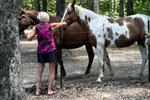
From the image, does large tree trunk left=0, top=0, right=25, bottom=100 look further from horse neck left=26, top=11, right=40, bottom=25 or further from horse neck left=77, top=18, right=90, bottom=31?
horse neck left=26, top=11, right=40, bottom=25

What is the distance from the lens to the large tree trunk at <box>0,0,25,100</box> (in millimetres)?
4664

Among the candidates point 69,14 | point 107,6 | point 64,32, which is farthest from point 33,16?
point 107,6

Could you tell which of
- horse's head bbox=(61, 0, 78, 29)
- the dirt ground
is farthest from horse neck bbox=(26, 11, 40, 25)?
the dirt ground

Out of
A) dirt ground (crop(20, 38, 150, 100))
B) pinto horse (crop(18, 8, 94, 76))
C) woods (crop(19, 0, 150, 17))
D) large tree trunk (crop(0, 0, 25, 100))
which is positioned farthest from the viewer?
woods (crop(19, 0, 150, 17))

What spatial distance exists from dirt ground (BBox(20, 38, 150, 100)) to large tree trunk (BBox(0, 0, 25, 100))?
188 centimetres

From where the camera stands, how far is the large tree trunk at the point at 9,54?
4.66 metres

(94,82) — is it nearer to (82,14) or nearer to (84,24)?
(84,24)

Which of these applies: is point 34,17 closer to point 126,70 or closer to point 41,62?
point 41,62

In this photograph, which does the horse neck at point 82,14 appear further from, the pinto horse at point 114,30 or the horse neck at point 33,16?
the horse neck at point 33,16

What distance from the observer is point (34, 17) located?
8.91 m

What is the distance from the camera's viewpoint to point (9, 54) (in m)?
4.74

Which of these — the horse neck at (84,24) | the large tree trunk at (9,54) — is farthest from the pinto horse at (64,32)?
the large tree trunk at (9,54)

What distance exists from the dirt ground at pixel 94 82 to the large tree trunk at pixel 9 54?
188 cm

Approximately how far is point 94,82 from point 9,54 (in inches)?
148
